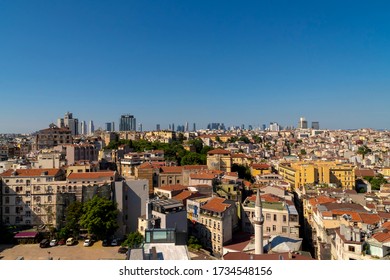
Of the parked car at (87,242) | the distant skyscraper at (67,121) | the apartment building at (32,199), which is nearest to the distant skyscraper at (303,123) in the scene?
the distant skyscraper at (67,121)

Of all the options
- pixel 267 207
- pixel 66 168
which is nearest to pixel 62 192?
pixel 66 168

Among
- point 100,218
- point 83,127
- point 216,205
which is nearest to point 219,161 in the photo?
point 216,205

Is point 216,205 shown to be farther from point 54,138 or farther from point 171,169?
point 54,138

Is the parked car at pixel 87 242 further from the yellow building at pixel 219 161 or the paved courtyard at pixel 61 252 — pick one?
the yellow building at pixel 219 161

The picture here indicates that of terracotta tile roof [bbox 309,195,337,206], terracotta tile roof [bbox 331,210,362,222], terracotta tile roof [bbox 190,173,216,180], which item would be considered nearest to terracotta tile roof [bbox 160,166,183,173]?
terracotta tile roof [bbox 190,173,216,180]

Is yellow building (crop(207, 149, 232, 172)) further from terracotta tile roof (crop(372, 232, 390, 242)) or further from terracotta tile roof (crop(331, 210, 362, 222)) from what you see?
terracotta tile roof (crop(372, 232, 390, 242))
